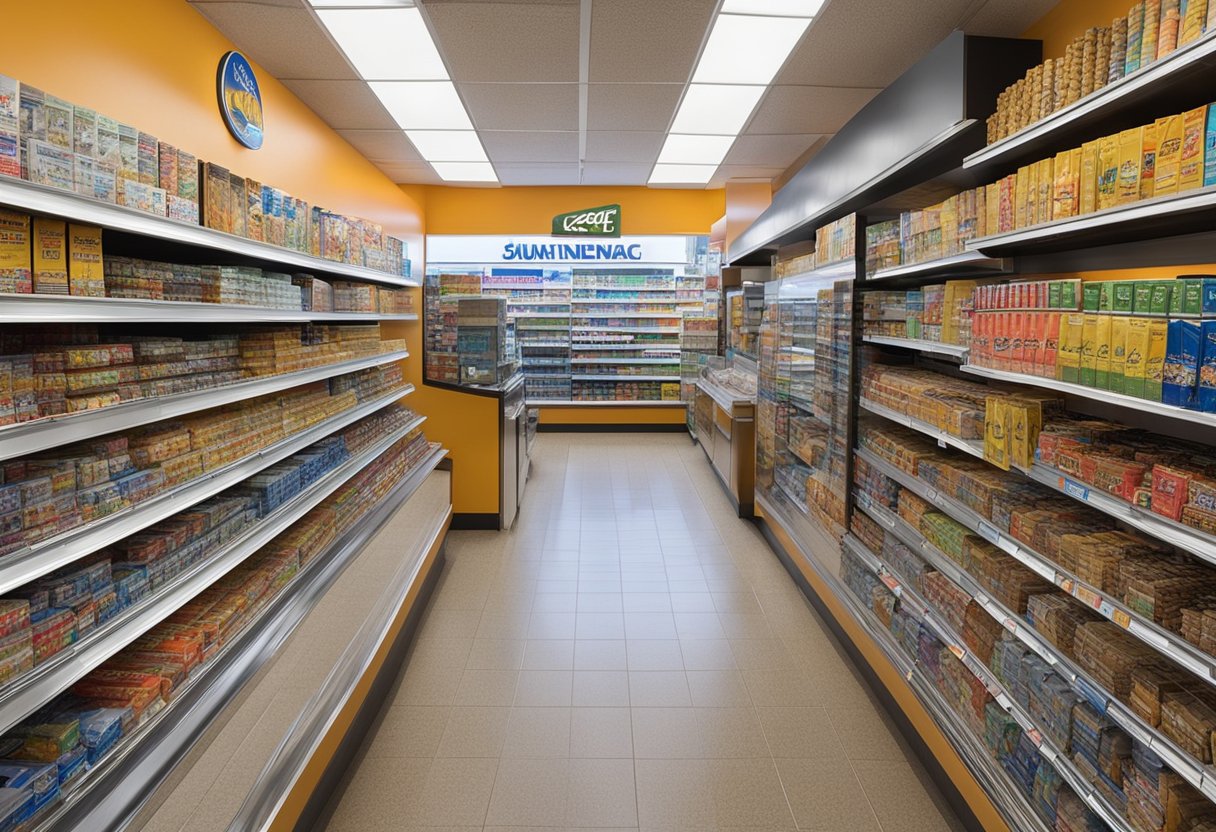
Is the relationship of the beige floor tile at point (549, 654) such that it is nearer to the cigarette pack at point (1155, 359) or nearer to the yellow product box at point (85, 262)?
→ the yellow product box at point (85, 262)

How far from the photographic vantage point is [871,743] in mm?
3334

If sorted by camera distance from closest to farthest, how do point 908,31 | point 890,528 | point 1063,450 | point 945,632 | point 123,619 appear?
point 123,619 < point 1063,450 < point 945,632 < point 890,528 < point 908,31

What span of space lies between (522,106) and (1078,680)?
5.12 meters

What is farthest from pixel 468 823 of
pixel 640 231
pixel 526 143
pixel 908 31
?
pixel 640 231

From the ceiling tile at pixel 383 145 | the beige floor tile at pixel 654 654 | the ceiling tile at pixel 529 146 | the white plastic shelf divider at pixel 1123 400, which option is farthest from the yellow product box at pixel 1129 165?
the ceiling tile at pixel 383 145

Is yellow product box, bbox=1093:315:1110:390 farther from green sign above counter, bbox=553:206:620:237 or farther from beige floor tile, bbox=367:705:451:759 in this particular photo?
green sign above counter, bbox=553:206:620:237

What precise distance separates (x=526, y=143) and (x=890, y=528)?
16.8ft

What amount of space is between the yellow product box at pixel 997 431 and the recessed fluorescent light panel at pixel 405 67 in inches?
127

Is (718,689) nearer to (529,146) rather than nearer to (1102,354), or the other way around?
(1102,354)

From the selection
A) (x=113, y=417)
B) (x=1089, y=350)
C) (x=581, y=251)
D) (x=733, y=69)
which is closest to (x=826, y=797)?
(x=1089, y=350)

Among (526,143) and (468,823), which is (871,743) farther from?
(526,143)

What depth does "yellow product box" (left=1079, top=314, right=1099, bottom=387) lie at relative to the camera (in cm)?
213

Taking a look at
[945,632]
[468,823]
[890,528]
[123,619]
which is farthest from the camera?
[890,528]

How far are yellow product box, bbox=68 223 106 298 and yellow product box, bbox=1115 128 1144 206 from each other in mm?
2684
